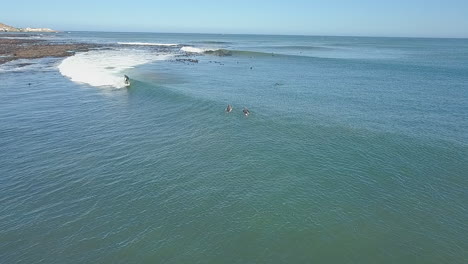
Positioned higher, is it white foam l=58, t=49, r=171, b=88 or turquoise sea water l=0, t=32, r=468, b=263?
white foam l=58, t=49, r=171, b=88

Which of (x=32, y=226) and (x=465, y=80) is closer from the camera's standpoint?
(x=32, y=226)

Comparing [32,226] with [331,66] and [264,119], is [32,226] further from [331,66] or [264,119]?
[331,66]

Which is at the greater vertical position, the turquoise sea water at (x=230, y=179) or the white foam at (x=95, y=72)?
the white foam at (x=95, y=72)

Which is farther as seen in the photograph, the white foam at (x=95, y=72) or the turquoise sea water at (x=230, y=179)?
the white foam at (x=95, y=72)

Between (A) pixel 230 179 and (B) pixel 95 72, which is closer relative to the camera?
(A) pixel 230 179

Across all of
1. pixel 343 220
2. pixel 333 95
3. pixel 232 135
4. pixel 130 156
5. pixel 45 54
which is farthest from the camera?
pixel 45 54

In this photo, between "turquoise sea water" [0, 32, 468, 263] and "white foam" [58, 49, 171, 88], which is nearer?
"turquoise sea water" [0, 32, 468, 263]

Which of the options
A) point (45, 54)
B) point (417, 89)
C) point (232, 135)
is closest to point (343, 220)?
point (232, 135)

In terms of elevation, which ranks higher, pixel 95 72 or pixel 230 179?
pixel 95 72
